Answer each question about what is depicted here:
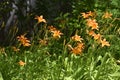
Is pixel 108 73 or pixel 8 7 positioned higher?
pixel 8 7

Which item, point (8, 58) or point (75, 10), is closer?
point (8, 58)

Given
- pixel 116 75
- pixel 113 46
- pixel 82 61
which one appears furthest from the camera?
pixel 113 46

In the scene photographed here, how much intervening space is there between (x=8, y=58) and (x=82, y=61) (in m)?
0.98

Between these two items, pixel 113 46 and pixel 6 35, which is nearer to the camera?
pixel 113 46

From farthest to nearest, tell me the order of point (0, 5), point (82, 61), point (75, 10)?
1. point (75, 10)
2. point (0, 5)
3. point (82, 61)

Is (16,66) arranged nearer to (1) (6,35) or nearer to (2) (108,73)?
(2) (108,73)

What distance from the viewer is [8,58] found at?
A: 4.96 meters

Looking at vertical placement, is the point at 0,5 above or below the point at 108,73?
above

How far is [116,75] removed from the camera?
4.52 metres

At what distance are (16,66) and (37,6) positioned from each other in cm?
203

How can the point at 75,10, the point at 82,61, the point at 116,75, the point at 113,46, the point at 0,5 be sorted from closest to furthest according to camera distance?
the point at 116,75
the point at 82,61
the point at 113,46
the point at 0,5
the point at 75,10

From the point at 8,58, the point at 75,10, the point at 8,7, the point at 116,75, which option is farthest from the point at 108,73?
the point at 8,7

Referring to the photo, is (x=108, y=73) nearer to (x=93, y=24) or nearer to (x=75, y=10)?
(x=93, y=24)

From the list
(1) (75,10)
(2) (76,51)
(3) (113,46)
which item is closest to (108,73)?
(2) (76,51)
